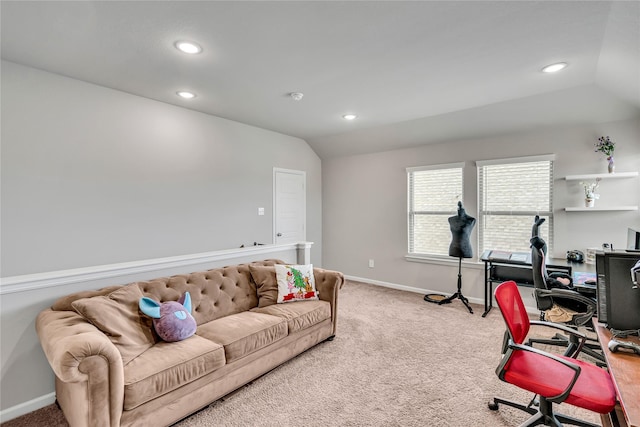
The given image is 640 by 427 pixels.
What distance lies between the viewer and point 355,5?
1872mm

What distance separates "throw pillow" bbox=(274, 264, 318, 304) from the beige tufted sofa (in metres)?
0.08

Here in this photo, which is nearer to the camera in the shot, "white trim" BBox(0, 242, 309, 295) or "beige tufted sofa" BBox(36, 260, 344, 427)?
"beige tufted sofa" BBox(36, 260, 344, 427)

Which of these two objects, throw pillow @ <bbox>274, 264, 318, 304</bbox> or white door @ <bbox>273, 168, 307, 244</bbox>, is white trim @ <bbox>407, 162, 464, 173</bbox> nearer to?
white door @ <bbox>273, 168, 307, 244</bbox>

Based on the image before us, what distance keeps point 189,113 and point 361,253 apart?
3.66 metres

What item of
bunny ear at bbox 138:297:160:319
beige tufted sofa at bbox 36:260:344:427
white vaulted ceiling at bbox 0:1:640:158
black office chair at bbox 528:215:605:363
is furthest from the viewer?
black office chair at bbox 528:215:605:363

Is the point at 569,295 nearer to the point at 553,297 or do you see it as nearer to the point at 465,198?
the point at 553,297

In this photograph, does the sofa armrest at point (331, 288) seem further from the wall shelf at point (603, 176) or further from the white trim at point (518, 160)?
the wall shelf at point (603, 176)

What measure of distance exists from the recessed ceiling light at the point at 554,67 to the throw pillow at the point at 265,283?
10.4 ft

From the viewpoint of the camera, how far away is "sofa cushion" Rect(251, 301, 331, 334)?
2.82m

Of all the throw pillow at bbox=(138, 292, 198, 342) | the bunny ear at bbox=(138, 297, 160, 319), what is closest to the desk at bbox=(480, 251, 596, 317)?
the throw pillow at bbox=(138, 292, 198, 342)

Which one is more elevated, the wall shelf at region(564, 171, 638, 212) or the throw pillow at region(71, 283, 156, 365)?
the wall shelf at region(564, 171, 638, 212)

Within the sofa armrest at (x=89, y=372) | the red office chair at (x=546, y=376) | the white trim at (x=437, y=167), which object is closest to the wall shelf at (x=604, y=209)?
the white trim at (x=437, y=167)

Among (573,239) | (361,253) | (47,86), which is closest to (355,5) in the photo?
(47,86)

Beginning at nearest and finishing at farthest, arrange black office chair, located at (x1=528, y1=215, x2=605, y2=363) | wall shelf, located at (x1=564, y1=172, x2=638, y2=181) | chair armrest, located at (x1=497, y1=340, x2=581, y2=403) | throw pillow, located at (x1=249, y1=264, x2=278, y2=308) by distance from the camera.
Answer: chair armrest, located at (x1=497, y1=340, x2=581, y2=403)
black office chair, located at (x1=528, y1=215, x2=605, y2=363)
throw pillow, located at (x1=249, y1=264, x2=278, y2=308)
wall shelf, located at (x1=564, y1=172, x2=638, y2=181)
